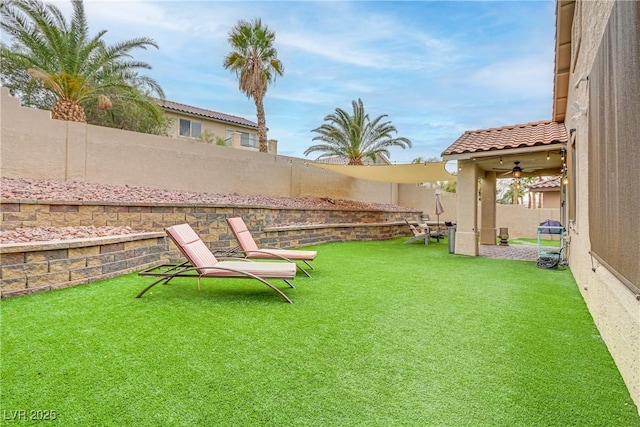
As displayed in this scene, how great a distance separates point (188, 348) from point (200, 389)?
0.88 meters

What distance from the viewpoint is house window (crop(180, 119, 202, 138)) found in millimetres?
26344

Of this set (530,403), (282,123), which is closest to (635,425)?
(530,403)

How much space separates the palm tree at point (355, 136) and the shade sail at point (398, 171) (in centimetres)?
337

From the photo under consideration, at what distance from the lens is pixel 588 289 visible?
5645 mm

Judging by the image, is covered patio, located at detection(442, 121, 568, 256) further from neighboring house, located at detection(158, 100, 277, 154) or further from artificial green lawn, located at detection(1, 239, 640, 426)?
neighboring house, located at detection(158, 100, 277, 154)

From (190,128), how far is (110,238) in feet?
73.0

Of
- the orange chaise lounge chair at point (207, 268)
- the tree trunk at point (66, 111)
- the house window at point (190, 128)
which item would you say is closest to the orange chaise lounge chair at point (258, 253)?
the orange chaise lounge chair at point (207, 268)

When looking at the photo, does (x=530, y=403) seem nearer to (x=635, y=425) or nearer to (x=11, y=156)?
(x=635, y=425)

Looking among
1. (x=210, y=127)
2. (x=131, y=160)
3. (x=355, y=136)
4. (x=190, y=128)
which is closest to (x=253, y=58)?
(x=355, y=136)

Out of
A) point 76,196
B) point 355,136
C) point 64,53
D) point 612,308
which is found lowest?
point 612,308

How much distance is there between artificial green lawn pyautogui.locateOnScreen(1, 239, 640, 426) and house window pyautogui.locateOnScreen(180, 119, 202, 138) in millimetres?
22416

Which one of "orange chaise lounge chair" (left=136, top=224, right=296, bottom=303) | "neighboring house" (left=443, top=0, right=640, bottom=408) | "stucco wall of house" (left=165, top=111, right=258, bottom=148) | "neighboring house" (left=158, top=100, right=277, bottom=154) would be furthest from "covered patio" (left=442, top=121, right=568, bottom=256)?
"stucco wall of house" (left=165, top=111, right=258, bottom=148)

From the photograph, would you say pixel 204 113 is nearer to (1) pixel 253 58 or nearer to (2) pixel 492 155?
(1) pixel 253 58

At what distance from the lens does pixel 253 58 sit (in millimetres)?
17375
